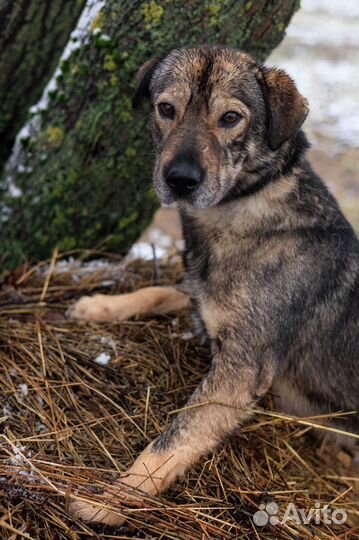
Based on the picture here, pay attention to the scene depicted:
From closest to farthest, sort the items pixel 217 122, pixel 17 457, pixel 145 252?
1. pixel 17 457
2. pixel 217 122
3. pixel 145 252

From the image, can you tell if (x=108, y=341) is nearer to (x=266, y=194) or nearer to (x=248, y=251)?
(x=248, y=251)

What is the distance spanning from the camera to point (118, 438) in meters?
3.07

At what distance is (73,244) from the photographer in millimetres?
4375

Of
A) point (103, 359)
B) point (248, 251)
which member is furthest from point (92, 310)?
point (248, 251)

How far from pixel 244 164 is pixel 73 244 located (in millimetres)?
1626

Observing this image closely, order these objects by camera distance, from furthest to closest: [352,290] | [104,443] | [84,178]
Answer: [84,178] → [352,290] → [104,443]

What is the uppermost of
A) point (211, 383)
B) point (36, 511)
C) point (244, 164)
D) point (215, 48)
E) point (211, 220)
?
point (215, 48)

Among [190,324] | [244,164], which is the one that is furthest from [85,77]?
[190,324]

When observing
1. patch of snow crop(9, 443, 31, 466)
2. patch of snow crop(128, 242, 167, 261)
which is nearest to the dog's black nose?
patch of snow crop(9, 443, 31, 466)

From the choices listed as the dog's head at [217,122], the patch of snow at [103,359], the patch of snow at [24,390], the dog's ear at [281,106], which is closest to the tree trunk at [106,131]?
the dog's head at [217,122]

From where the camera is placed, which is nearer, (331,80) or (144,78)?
(144,78)

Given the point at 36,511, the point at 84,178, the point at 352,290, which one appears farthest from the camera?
the point at 84,178

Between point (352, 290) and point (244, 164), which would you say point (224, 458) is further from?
point (244, 164)

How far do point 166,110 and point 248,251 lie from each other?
31.0 inches
